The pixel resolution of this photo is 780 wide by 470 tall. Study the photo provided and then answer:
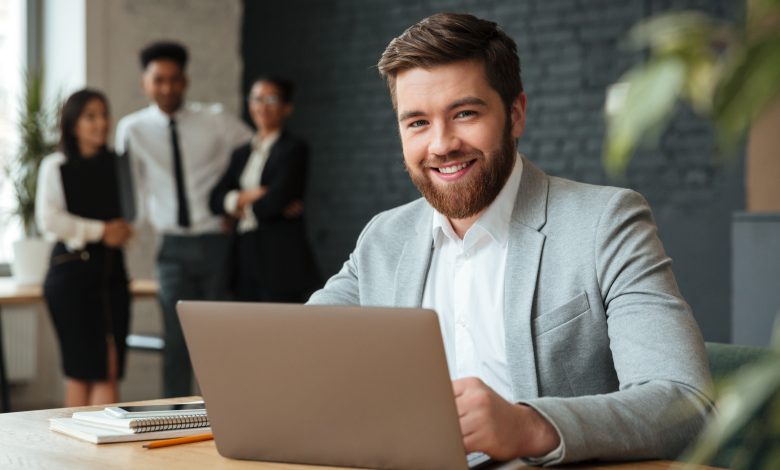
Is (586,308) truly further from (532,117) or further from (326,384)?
(532,117)

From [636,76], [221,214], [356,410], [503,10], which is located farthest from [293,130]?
[636,76]

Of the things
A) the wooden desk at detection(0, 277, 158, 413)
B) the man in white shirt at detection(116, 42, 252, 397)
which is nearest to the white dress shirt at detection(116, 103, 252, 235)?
the man in white shirt at detection(116, 42, 252, 397)

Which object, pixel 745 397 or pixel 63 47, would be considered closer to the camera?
pixel 745 397

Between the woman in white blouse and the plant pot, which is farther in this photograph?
the plant pot

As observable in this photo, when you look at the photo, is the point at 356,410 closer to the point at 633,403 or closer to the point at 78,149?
the point at 633,403

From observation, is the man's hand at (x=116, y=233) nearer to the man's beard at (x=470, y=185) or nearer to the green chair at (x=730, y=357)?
the man's beard at (x=470, y=185)

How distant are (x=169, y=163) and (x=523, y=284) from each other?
3.51 meters

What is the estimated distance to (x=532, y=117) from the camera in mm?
5652

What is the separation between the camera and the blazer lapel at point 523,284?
1500mm

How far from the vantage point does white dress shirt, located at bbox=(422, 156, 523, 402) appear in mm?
1611

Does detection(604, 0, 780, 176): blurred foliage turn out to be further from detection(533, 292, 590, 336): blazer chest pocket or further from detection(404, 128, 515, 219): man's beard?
detection(404, 128, 515, 219): man's beard

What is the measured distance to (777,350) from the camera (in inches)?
11.2

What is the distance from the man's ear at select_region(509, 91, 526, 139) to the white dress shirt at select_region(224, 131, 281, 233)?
2.98 meters

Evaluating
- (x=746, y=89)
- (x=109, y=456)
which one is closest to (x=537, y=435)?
(x=109, y=456)
